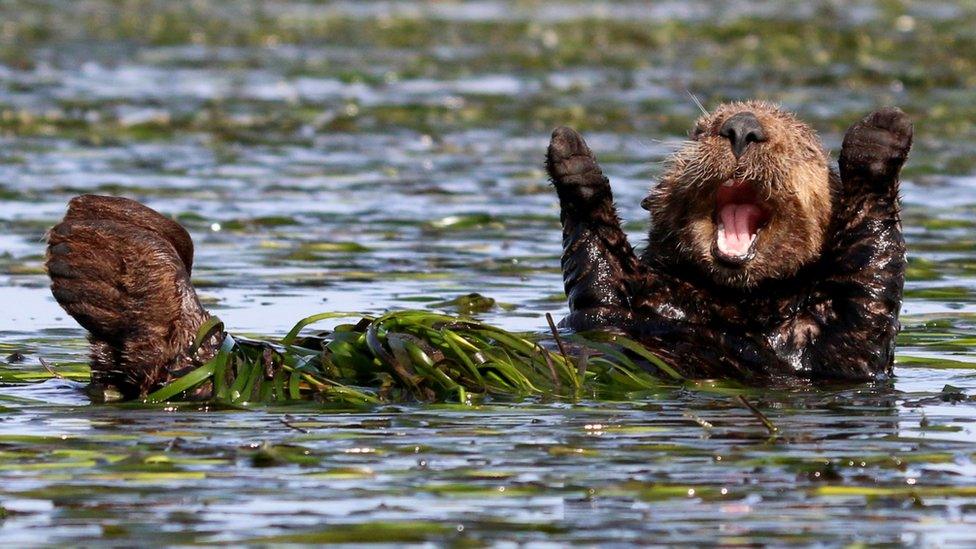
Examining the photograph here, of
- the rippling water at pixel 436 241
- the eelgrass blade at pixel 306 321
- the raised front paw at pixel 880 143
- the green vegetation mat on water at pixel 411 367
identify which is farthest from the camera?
the raised front paw at pixel 880 143

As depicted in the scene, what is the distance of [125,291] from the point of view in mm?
5191

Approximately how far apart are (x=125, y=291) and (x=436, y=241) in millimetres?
4413

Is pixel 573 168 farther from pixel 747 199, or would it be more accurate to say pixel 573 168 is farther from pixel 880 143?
pixel 880 143

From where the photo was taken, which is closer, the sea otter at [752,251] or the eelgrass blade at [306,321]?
the eelgrass blade at [306,321]

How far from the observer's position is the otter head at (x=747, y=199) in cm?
589

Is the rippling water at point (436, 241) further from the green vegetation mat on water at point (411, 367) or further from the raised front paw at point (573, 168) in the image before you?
the raised front paw at point (573, 168)

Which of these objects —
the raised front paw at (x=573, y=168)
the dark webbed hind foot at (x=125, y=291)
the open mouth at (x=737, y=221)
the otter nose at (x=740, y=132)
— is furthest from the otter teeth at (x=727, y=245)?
the dark webbed hind foot at (x=125, y=291)

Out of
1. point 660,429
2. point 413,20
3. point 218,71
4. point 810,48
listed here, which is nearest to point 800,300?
point 660,429

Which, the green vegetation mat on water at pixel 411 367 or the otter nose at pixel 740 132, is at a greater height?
the otter nose at pixel 740 132

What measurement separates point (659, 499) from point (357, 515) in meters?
0.69

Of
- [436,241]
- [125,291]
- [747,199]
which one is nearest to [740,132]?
[747,199]

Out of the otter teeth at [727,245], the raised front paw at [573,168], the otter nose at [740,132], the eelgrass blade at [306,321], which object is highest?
the otter nose at [740,132]

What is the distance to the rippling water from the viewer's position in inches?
158

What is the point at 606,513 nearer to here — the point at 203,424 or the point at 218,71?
the point at 203,424
